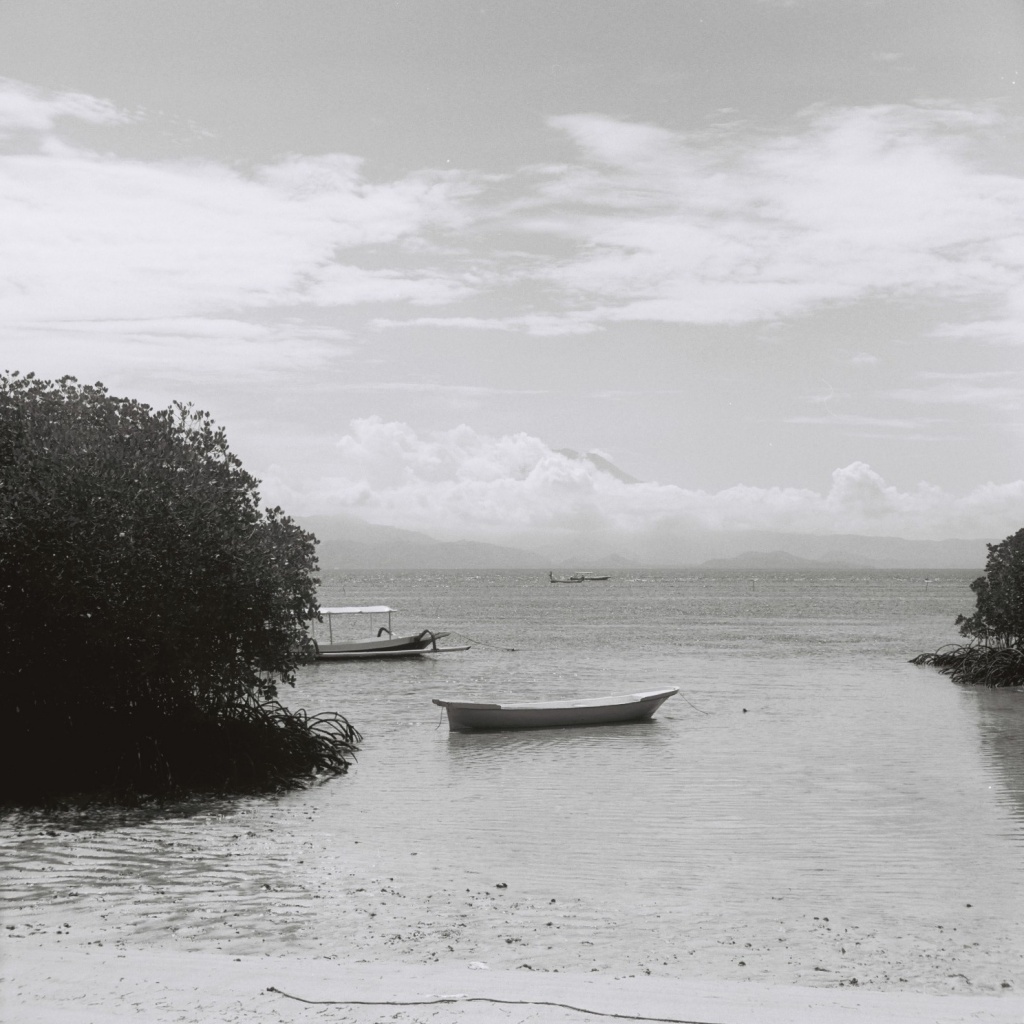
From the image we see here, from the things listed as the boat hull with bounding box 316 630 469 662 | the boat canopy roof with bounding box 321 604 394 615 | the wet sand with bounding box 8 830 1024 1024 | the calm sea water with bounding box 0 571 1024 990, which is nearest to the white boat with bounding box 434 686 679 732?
the calm sea water with bounding box 0 571 1024 990

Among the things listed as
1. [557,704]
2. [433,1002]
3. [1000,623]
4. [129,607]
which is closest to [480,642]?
[1000,623]

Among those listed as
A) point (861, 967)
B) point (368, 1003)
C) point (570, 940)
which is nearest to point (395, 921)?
point (570, 940)

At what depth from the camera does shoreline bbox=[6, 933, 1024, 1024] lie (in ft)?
24.3

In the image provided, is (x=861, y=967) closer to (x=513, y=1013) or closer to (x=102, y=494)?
(x=513, y=1013)

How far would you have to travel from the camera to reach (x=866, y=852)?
14.0 metres

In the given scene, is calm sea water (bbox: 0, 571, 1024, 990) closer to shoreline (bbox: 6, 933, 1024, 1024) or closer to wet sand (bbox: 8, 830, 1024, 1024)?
wet sand (bbox: 8, 830, 1024, 1024)

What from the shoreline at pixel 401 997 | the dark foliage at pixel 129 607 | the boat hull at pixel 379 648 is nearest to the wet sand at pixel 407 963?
the shoreline at pixel 401 997

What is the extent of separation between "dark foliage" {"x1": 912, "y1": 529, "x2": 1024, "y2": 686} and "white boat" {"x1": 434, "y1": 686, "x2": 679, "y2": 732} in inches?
577

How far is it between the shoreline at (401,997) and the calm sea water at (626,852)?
3.17 feet

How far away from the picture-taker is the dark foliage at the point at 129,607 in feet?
53.7

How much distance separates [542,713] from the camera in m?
26.3

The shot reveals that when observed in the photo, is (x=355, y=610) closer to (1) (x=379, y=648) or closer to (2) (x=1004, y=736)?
(1) (x=379, y=648)

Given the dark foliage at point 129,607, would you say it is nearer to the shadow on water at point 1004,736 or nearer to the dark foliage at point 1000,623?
the shadow on water at point 1004,736

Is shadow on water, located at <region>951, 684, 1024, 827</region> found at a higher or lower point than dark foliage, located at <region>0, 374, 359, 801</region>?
lower
